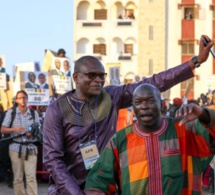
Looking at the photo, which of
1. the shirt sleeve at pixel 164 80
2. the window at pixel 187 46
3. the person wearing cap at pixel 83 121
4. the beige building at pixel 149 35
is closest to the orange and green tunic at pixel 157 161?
the person wearing cap at pixel 83 121

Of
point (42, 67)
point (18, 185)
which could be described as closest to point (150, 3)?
point (42, 67)

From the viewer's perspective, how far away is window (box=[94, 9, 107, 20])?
58750 millimetres

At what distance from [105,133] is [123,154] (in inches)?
40.1

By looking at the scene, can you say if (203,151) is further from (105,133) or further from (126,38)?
(126,38)

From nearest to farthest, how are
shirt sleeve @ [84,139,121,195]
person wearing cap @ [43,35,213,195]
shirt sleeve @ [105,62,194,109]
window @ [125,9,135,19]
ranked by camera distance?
shirt sleeve @ [84,139,121,195] < person wearing cap @ [43,35,213,195] < shirt sleeve @ [105,62,194,109] < window @ [125,9,135,19]

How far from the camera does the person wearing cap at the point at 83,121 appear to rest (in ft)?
20.5

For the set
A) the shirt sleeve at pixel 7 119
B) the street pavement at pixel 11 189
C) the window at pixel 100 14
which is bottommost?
the street pavement at pixel 11 189

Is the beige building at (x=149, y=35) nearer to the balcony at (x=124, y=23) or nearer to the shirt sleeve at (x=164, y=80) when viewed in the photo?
the balcony at (x=124, y=23)

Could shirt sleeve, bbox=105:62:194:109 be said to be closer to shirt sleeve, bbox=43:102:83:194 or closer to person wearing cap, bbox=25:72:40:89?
shirt sleeve, bbox=43:102:83:194

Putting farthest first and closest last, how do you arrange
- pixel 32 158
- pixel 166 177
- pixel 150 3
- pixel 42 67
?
1. pixel 150 3
2. pixel 42 67
3. pixel 32 158
4. pixel 166 177

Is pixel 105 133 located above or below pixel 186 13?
below

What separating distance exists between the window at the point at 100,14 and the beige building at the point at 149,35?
72 mm

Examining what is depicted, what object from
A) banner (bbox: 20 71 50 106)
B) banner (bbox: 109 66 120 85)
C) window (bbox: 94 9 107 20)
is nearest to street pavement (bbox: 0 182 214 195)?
banner (bbox: 20 71 50 106)

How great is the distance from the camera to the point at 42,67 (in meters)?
24.8
